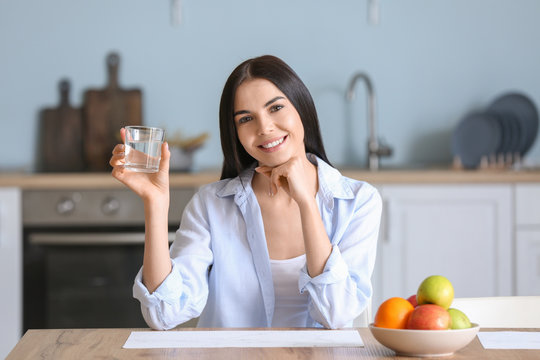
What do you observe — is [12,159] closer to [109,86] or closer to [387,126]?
[109,86]

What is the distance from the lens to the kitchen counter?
2.95 m

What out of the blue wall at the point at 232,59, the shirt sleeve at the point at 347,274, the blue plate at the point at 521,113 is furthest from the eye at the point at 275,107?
the blue plate at the point at 521,113

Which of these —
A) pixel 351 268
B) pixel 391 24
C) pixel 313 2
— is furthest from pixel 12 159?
pixel 351 268

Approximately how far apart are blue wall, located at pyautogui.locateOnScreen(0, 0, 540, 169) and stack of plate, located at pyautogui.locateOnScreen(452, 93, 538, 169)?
0.13m

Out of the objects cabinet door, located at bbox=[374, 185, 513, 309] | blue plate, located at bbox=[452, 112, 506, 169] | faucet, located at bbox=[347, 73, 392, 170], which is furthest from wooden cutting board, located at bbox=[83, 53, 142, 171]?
blue plate, located at bbox=[452, 112, 506, 169]

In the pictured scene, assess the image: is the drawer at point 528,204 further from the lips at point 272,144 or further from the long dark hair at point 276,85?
the lips at point 272,144

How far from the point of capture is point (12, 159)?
361cm

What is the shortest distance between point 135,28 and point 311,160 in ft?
6.81

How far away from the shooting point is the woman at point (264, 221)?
63.2 inches

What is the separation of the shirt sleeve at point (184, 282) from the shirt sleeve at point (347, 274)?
0.82ft

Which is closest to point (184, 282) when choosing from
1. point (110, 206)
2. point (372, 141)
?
point (110, 206)

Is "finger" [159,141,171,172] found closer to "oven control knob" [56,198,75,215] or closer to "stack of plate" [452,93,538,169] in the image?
"oven control knob" [56,198,75,215]

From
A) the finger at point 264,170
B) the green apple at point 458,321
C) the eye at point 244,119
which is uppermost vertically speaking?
the eye at point 244,119

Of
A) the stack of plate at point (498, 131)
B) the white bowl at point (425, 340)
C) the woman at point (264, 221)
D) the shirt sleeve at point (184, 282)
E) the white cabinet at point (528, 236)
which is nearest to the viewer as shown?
the white bowl at point (425, 340)
